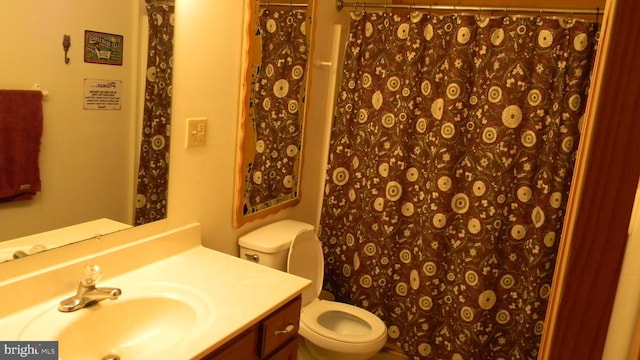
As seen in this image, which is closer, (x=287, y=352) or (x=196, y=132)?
(x=287, y=352)

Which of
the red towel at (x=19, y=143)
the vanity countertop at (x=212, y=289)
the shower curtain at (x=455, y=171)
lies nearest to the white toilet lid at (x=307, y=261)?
the shower curtain at (x=455, y=171)

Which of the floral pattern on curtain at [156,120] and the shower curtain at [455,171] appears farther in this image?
the shower curtain at [455,171]

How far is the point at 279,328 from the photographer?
4.85 ft

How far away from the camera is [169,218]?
5.53ft

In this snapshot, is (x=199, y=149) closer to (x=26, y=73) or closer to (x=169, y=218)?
(x=169, y=218)

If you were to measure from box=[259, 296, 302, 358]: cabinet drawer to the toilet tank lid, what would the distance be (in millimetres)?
476

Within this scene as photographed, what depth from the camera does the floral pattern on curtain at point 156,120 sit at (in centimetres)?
149

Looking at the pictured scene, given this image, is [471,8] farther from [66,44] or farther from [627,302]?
[627,302]

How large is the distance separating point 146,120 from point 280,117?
2.51ft

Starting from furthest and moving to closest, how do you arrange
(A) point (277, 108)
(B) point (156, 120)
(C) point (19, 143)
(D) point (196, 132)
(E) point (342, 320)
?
1. (E) point (342, 320)
2. (A) point (277, 108)
3. (D) point (196, 132)
4. (B) point (156, 120)
5. (C) point (19, 143)

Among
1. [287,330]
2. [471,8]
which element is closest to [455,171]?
[471,8]

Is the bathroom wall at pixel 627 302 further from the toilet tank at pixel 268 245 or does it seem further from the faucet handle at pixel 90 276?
the toilet tank at pixel 268 245

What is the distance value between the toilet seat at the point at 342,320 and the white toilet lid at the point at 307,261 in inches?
2.4

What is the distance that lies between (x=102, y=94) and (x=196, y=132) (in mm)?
399
